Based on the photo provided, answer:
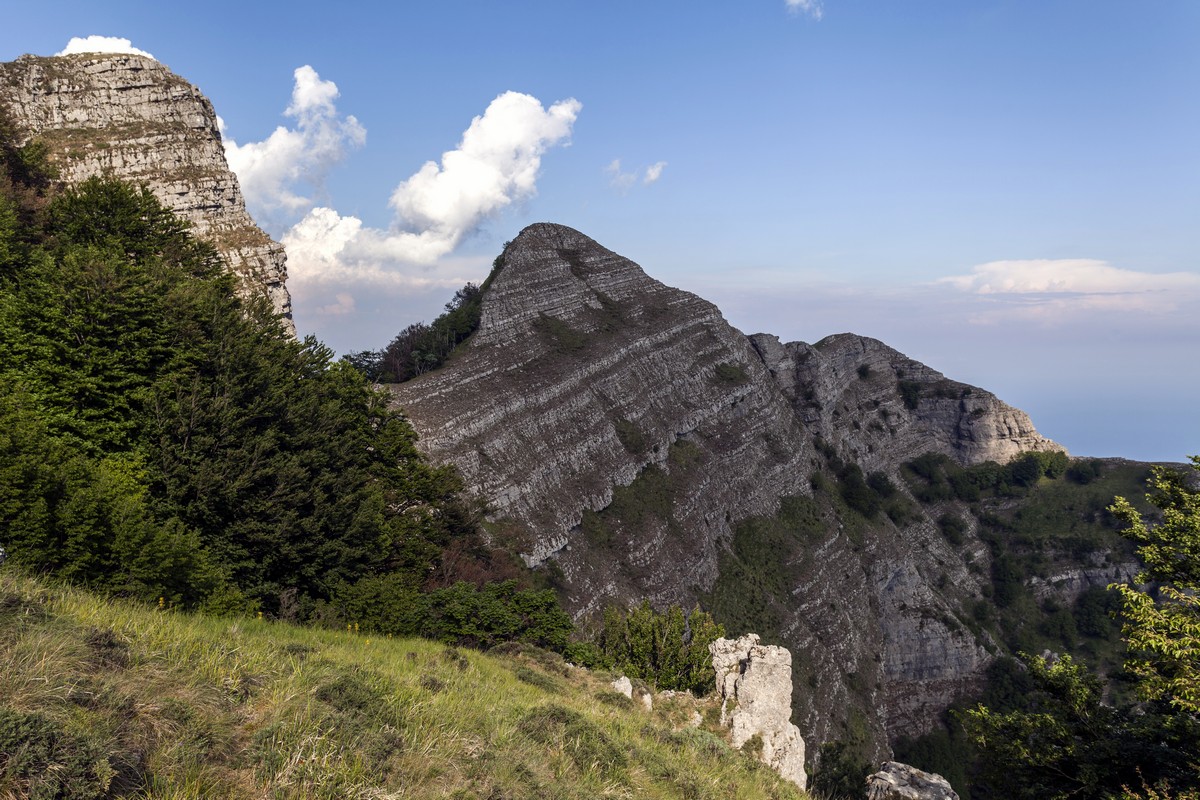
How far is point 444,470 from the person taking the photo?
4656cm

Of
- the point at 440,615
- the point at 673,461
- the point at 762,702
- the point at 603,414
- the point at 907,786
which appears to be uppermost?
the point at 603,414

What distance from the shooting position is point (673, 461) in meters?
94.1

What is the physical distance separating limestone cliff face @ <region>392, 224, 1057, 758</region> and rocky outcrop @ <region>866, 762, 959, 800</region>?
4499cm

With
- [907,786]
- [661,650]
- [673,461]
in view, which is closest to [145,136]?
[661,650]

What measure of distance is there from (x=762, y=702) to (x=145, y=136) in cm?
7024

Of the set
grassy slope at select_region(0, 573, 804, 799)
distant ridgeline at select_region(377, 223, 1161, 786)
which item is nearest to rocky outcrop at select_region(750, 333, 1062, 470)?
distant ridgeline at select_region(377, 223, 1161, 786)

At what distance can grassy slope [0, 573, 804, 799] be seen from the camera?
22.5 ft

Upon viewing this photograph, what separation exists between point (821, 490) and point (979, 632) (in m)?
36.9

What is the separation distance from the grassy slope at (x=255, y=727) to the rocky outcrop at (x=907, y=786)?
5918 millimetres

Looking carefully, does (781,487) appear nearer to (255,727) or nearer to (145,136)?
(145,136)

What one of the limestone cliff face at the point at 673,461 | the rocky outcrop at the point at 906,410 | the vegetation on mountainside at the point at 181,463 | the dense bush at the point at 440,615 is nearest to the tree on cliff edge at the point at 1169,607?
the dense bush at the point at 440,615

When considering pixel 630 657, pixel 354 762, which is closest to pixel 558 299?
pixel 630 657

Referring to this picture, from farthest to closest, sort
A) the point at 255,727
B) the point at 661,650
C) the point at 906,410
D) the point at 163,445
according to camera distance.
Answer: the point at 906,410 → the point at 661,650 → the point at 163,445 → the point at 255,727

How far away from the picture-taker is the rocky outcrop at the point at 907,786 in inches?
683
